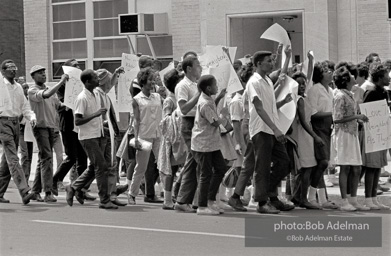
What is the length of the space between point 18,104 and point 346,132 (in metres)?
4.78

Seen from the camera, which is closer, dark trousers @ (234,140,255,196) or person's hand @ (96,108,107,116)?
dark trousers @ (234,140,255,196)

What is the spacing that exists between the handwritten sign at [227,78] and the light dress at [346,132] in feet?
4.53

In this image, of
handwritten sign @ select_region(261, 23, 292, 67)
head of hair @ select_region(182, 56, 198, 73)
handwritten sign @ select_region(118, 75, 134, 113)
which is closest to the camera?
handwritten sign @ select_region(261, 23, 292, 67)

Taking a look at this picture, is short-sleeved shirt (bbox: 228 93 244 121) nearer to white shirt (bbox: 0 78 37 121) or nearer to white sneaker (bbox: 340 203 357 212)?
white sneaker (bbox: 340 203 357 212)

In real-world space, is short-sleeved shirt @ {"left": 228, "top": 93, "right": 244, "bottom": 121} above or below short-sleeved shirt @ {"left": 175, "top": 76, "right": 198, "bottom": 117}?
below

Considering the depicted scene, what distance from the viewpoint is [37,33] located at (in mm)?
27203

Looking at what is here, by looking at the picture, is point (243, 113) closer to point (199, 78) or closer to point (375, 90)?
point (199, 78)

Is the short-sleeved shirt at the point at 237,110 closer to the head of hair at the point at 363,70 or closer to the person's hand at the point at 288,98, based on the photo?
A: the person's hand at the point at 288,98

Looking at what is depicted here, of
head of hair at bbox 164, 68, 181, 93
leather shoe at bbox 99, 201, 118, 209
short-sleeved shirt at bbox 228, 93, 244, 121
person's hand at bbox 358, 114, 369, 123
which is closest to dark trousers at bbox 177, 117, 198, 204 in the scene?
short-sleeved shirt at bbox 228, 93, 244, 121

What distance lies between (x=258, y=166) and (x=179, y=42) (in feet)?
41.0

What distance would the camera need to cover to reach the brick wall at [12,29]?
34.6 metres

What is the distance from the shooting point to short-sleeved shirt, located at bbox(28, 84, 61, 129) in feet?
46.2

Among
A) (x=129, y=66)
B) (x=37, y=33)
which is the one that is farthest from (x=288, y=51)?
(x=37, y=33)

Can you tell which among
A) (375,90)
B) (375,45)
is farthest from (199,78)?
(375,45)
